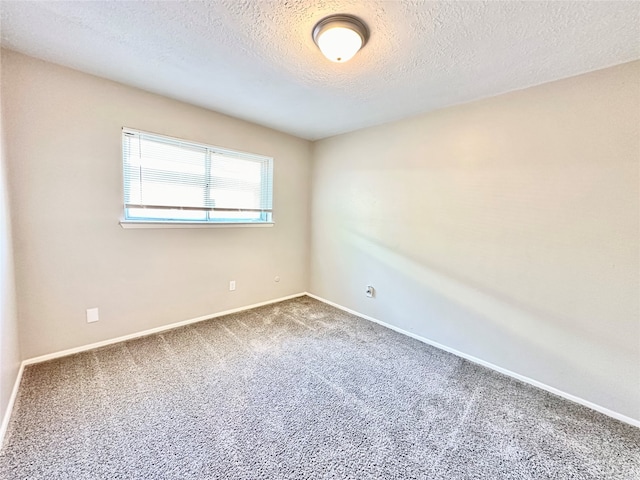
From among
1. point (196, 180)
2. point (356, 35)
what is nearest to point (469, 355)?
point (356, 35)

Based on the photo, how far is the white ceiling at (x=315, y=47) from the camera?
1404 millimetres

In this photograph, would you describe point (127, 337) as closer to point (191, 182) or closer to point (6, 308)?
point (6, 308)

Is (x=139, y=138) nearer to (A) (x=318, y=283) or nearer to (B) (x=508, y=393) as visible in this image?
(A) (x=318, y=283)

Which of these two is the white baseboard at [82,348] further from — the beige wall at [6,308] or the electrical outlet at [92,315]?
the electrical outlet at [92,315]

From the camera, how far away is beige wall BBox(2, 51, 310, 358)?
202 centimetres

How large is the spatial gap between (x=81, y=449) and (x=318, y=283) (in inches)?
115

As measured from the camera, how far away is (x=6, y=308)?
171 centimetres

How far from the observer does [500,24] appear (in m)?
1.47

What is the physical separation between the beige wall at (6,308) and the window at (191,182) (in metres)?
0.75

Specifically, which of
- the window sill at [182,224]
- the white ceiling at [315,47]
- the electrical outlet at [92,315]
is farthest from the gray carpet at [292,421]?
the white ceiling at [315,47]

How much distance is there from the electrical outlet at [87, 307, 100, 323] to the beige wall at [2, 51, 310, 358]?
4 cm

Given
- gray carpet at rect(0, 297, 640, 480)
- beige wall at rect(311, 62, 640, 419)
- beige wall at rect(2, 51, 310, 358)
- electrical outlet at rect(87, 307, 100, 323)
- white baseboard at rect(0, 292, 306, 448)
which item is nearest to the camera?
gray carpet at rect(0, 297, 640, 480)

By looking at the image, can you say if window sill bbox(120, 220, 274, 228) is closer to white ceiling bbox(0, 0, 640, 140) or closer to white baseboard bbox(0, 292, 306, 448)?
white baseboard bbox(0, 292, 306, 448)

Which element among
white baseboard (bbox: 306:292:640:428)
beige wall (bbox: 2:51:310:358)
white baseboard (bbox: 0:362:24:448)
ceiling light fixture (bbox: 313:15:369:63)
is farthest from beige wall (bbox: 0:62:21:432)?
white baseboard (bbox: 306:292:640:428)
